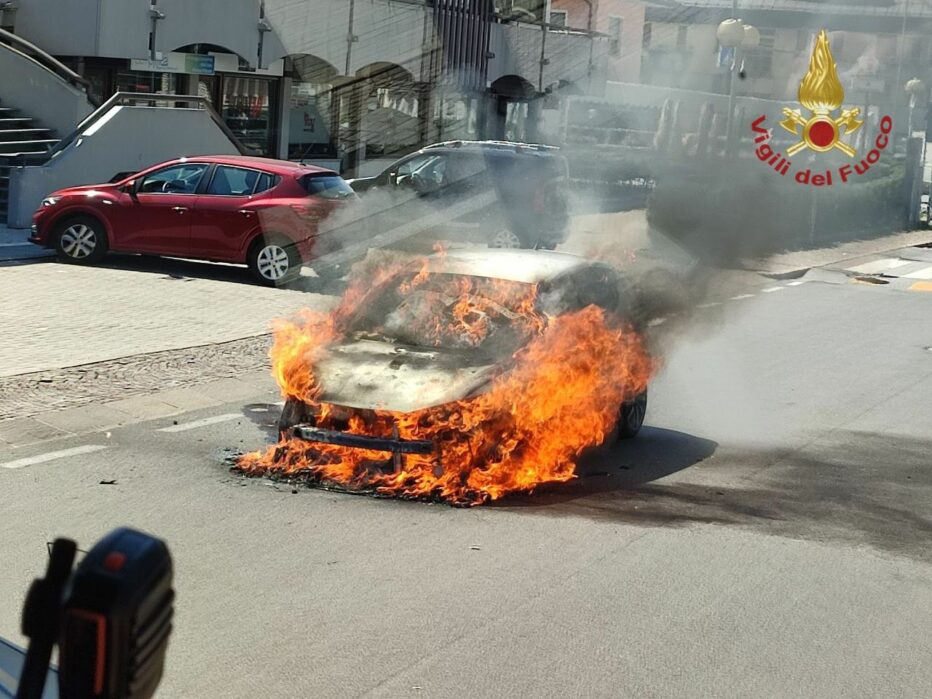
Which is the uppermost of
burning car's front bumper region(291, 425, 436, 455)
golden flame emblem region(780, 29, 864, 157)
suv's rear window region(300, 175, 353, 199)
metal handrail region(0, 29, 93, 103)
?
metal handrail region(0, 29, 93, 103)

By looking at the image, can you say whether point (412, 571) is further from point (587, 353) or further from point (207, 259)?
point (207, 259)

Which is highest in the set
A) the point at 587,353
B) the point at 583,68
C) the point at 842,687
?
the point at 583,68

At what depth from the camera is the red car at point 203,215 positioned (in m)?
17.7

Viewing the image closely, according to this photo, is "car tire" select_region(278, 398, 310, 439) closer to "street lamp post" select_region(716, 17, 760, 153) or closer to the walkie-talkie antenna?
"street lamp post" select_region(716, 17, 760, 153)

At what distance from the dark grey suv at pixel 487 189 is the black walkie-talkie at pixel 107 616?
693 inches

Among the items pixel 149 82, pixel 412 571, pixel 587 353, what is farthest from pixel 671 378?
pixel 149 82

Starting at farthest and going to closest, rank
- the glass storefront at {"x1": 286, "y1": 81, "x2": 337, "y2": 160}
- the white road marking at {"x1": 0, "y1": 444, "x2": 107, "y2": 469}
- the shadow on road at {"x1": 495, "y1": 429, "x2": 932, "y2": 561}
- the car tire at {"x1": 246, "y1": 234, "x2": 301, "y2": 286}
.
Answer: the glass storefront at {"x1": 286, "y1": 81, "x2": 337, "y2": 160} → the car tire at {"x1": 246, "y1": 234, "x2": 301, "y2": 286} → the white road marking at {"x1": 0, "y1": 444, "x2": 107, "y2": 469} → the shadow on road at {"x1": 495, "y1": 429, "x2": 932, "y2": 561}

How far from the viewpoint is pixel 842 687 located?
5.80 meters

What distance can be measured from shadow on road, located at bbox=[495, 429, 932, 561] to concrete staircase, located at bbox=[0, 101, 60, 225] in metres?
13.6

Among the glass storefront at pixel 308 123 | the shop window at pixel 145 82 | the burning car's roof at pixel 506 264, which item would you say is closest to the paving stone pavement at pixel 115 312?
the burning car's roof at pixel 506 264

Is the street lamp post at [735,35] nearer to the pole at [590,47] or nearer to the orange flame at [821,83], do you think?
the orange flame at [821,83]

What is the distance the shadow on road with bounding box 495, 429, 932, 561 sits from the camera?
27.5 feet

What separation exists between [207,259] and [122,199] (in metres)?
1.37

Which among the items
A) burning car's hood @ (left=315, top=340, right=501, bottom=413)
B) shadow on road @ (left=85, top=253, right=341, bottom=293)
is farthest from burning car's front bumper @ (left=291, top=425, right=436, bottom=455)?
shadow on road @ (left=85, top=253, right=341, bottom=293)
